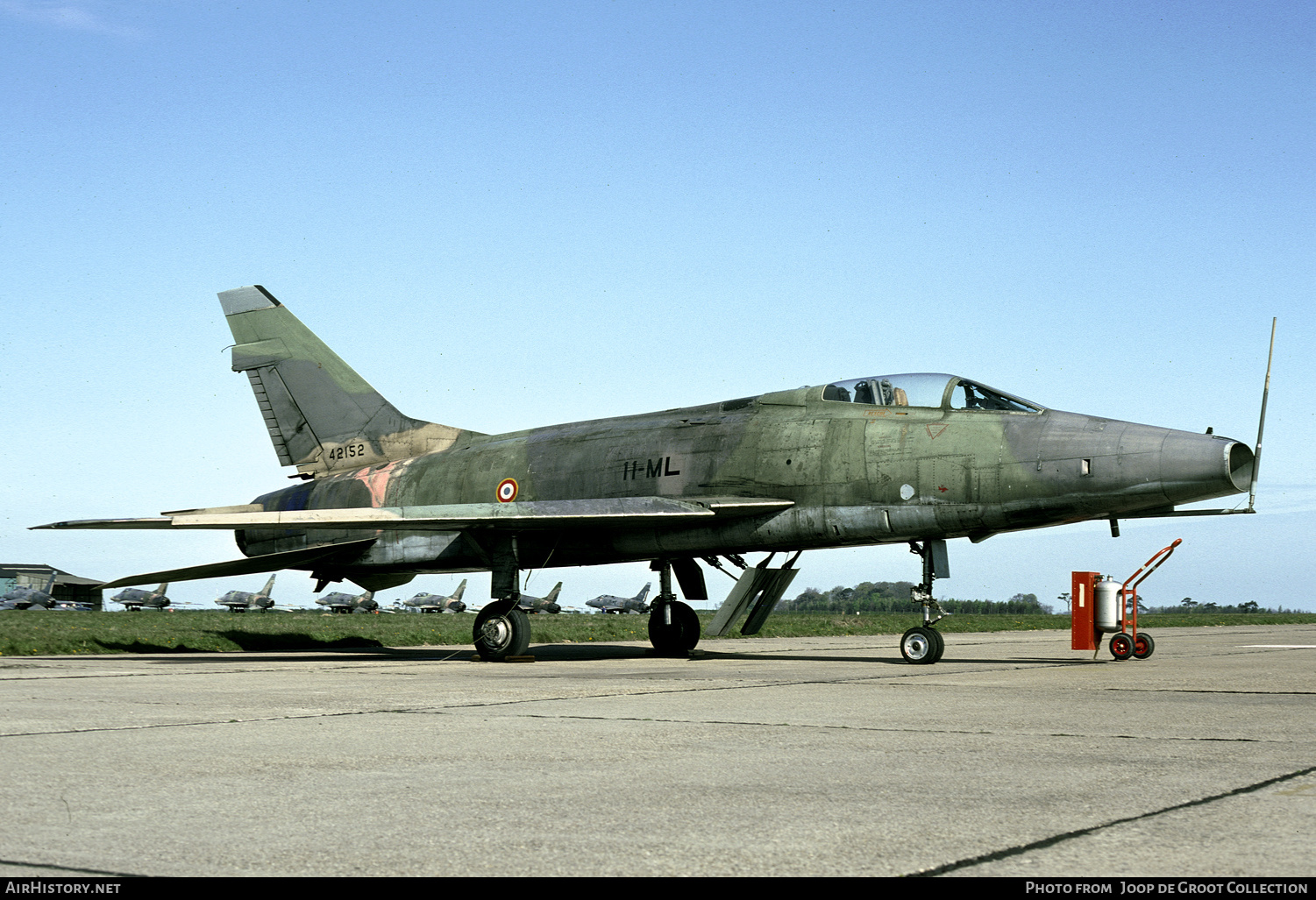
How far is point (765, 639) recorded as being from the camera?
25.2 metres

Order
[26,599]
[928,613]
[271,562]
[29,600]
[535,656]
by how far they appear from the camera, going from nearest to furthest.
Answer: [928,613] < [535,656] < [271,562] < [29,600] < [26,599]

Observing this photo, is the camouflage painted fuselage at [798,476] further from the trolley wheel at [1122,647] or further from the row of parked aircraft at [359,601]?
the row of parked aircraft at [359,601]

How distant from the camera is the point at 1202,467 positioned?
1254 cm

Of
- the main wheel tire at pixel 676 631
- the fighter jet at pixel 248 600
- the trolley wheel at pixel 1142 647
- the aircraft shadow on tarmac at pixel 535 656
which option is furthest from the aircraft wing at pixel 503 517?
the fighter jet at pixel 248 600

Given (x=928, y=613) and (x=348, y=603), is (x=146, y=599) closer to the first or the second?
(x=348, y=603)

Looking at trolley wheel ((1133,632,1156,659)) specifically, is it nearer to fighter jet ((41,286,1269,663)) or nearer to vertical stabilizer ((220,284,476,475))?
fighter jet ((41,286,1269,663))

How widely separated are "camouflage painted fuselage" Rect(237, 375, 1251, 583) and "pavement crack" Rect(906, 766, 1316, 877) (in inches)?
325

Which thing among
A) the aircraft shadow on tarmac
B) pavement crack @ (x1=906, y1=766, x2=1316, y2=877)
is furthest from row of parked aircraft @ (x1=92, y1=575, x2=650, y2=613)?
pavement crack @ (x1=906, y1=766, x2=1316, y2=877)

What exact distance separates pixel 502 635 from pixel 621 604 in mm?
84773

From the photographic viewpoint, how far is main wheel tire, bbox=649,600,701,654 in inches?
713

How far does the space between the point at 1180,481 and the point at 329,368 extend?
14.1 m

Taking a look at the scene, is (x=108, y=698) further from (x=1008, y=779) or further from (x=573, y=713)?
(x=1008, y=779)

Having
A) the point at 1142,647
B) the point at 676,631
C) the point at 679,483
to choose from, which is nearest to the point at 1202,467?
the point at 1142,647
